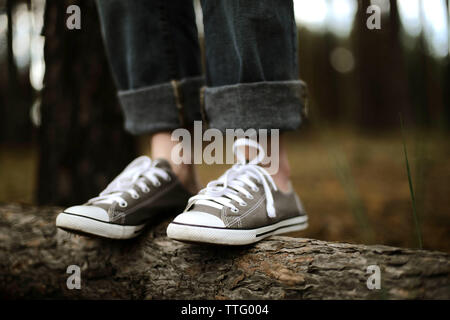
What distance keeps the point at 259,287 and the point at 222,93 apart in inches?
16.0

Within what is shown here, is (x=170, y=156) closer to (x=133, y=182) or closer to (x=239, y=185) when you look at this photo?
(x=133, y=182)

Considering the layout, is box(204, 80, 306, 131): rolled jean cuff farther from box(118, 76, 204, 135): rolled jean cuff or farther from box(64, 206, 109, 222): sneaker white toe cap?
box(64, 206, 109, 222): sneaker white toe cap

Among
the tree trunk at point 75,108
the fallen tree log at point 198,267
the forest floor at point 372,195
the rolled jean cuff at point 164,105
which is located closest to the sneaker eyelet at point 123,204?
the fallen tree log at point 198,267

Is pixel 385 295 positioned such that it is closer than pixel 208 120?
Yes

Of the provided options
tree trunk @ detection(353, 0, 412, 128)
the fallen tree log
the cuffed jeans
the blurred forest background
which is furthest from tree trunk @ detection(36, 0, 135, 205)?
tree trunk @ detection(353, 0, 412, 128)

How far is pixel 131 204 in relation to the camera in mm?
729

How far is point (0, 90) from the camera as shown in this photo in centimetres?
458

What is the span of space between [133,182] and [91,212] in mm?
129

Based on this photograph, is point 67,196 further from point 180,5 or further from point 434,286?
point 434,286

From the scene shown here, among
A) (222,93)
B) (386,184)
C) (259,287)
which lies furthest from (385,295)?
(386,184)

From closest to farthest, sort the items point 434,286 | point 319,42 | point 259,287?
point 434,286
point 259,287
point 319,42

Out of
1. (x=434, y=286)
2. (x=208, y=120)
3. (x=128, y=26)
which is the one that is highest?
(x=128, y=26)

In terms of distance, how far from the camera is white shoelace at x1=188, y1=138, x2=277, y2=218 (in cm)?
67

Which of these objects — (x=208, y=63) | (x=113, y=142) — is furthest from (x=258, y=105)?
(x=113, y=142)
